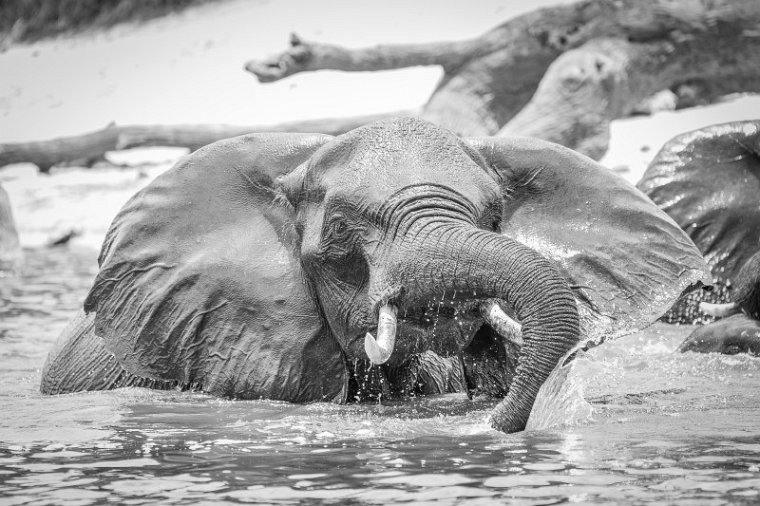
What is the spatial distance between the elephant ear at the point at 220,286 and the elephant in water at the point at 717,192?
4.52m

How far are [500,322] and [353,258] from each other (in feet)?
2.40

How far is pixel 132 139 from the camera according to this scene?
1938 centimetres

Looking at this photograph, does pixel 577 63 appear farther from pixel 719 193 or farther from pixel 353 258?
pixel 353 258

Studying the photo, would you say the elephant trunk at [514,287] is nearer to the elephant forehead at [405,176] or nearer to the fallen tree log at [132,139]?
the elephant forehead at [405,176]

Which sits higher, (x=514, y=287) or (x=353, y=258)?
(x=514, y=287)

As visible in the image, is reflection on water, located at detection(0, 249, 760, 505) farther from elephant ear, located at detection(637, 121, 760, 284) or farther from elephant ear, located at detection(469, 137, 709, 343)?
elephant ear, located at detection(637, 121, 760, 284)

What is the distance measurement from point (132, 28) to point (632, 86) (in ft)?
52.1

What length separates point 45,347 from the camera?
10.5 metres

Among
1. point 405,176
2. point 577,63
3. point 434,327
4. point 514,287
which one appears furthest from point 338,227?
point 577,63

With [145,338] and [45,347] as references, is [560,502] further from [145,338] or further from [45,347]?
[45,347]

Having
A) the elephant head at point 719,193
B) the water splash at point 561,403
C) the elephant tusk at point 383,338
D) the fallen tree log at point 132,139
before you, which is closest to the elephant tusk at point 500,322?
the water splash at point 561,403

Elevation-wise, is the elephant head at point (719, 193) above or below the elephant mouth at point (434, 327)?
below

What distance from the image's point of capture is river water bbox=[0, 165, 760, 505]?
4742mm

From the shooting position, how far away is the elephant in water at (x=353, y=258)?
595cm
